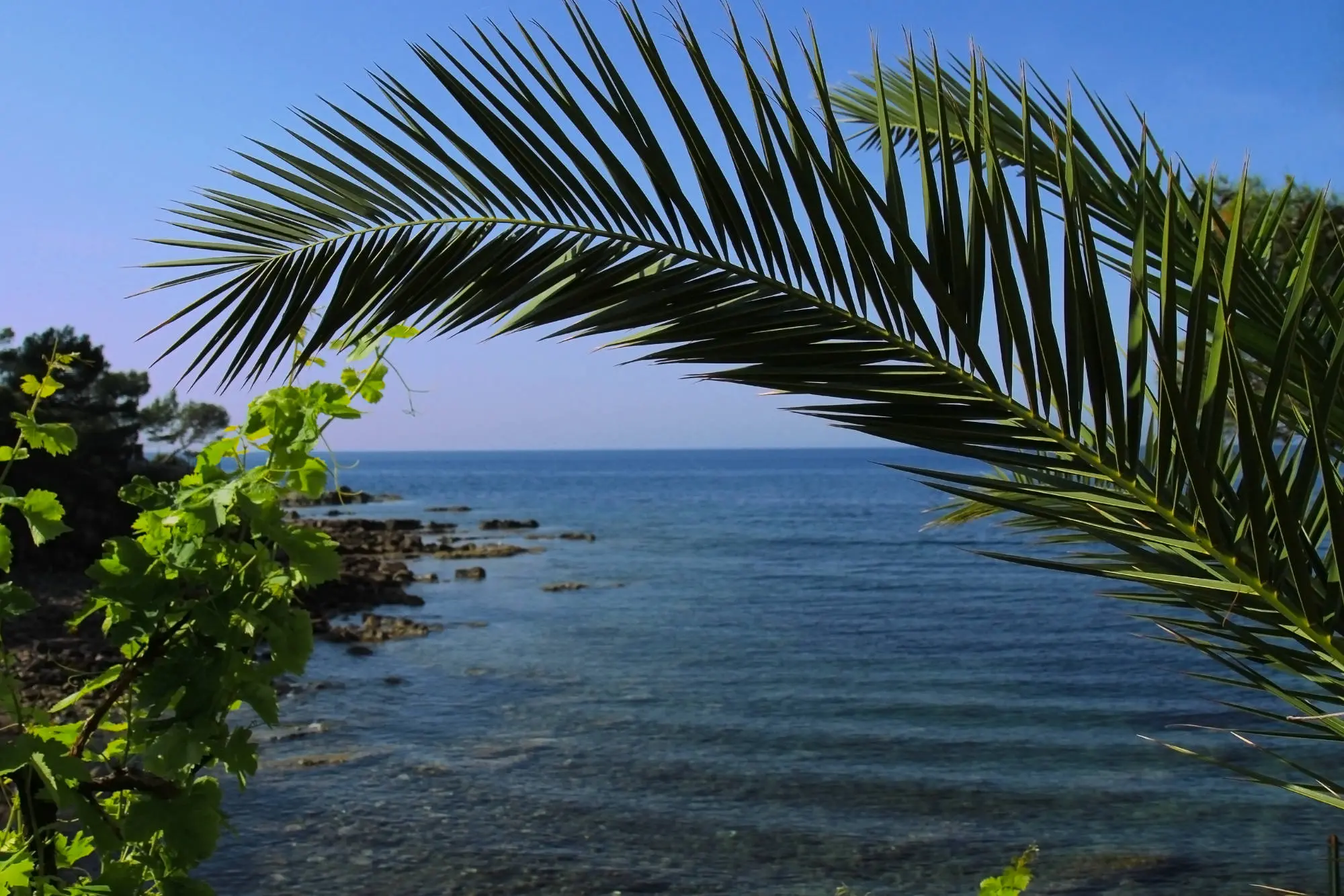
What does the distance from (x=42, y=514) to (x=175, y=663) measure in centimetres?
38

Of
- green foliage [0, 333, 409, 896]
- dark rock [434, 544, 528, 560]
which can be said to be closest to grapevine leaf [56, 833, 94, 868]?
green foliage [0, 333, 409, 896]

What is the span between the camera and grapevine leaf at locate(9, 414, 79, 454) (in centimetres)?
182

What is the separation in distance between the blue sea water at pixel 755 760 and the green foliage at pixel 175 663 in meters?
0.31

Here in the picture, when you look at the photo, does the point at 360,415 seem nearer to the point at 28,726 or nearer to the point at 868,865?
the point at 28,726

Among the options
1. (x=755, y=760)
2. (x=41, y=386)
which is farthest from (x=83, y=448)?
(x=41, y=386)

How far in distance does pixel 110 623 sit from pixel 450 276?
916 mm

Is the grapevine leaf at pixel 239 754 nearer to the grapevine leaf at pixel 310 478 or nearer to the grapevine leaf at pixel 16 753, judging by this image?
the grapevine leaf at pixel 16 753

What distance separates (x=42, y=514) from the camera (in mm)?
1780

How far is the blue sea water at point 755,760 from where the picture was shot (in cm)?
1010

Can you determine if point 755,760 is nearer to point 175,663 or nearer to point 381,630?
point 381,630

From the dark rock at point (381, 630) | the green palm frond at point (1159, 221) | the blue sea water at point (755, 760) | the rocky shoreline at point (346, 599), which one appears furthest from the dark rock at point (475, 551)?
the green palm frond at point (1159, 221)

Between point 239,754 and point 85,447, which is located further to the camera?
point 85,447

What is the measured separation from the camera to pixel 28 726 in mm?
1681

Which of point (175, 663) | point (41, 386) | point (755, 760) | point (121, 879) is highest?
point (41, 386)
